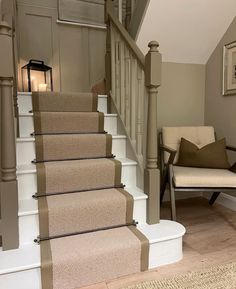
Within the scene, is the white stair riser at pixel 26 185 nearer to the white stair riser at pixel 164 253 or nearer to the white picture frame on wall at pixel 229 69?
the white stair riser at pixel 164 253

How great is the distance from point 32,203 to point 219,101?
2.24 m

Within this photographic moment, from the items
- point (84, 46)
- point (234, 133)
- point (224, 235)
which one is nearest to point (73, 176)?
point (224, 235)

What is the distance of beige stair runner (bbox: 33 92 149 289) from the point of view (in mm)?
1523

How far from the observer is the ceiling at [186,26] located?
2443mm

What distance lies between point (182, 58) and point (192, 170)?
1.36 m

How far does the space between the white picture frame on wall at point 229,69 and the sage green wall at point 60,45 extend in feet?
5.33

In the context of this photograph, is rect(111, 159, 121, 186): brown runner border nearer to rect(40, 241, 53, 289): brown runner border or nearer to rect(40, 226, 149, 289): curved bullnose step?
rect(40, 226, 149, 289): curved bullnose step

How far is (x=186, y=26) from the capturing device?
2639 mm

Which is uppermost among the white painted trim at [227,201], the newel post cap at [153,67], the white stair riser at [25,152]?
the newel post cap at [153,67]

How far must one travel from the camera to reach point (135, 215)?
1902 mm

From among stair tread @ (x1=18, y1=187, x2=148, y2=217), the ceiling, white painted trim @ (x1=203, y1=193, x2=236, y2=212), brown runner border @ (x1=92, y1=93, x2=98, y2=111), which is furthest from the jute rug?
the ceiling

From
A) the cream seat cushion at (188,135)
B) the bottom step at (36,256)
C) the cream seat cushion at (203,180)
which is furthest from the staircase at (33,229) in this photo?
the cream seat cushion at (188,135)

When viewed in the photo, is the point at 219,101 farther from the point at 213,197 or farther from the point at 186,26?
the point at 213,197

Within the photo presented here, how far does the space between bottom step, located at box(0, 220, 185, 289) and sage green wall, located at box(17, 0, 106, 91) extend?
7.67 feet
